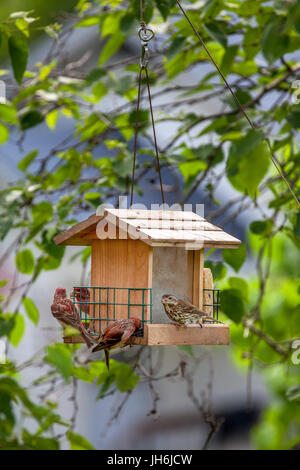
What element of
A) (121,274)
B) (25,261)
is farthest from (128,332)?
(25,261)

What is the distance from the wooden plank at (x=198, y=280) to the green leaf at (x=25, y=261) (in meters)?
1.03

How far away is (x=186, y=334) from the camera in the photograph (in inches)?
64.9

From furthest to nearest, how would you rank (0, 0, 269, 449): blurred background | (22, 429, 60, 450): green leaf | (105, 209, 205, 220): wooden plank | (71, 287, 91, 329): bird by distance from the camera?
(0, 0, 269, 449): blurred background, (22, 429, 60, 450): green leaf, (71, 287, 91, 329): bird, (105, 209, 205, 220): wooden plank

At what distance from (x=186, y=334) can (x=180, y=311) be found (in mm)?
67

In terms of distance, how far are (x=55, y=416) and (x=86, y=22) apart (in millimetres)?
1562

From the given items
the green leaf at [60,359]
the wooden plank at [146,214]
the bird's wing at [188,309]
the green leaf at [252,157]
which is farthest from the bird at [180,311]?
the green leaf at [60,359]

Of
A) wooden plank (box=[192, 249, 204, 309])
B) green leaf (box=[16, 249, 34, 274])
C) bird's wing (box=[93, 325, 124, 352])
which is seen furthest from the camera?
green leaf (box=[16, 249, 34, 274])

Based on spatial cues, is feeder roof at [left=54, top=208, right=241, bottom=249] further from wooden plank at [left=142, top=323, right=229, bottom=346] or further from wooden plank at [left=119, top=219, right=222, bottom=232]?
wooden plank at [left=142, top=323, right=229, bottom=346]

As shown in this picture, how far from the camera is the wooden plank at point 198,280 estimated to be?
1.83 meters

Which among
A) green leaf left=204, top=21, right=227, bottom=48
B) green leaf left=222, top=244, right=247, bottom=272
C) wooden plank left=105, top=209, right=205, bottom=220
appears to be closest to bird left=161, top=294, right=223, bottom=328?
wooden plank left=105, top=209, right=205, bottom=220

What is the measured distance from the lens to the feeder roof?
5.18ft

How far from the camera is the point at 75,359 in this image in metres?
2.95
